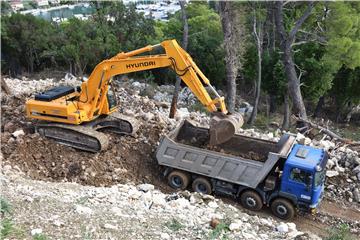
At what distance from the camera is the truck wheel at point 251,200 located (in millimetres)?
9906

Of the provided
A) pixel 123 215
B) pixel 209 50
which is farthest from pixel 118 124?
pixel 209 50

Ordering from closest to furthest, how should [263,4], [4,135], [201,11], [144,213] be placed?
1. [144,213]
2. [4,135]
3. [263,4]
4. [201,11]

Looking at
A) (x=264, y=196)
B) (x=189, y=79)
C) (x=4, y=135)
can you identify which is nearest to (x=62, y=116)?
(x=4, y=135)

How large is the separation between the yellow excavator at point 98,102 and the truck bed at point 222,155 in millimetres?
535

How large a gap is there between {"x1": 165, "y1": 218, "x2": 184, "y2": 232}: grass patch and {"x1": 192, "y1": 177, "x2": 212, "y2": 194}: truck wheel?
9.31 feet

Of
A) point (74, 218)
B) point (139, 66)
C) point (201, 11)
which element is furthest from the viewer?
point (201, 11)

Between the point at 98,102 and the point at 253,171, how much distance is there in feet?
15.6

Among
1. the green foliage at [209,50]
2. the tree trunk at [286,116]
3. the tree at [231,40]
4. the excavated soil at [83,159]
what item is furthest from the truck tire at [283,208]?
the green foliage at [209,50]

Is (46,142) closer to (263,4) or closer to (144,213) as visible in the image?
(144,213)

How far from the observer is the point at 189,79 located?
34.0 ft

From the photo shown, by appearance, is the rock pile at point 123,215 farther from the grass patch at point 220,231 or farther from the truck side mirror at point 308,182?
the truck side mirror at point 308,182

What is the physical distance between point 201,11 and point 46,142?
22918mm

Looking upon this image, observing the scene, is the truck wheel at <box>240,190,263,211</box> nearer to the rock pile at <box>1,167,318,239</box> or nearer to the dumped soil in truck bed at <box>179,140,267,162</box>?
the rock pile at <box>1,167,318,239</box>

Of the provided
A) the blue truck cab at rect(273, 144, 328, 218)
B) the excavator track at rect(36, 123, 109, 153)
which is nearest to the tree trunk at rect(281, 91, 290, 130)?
the blue truck cab at rect(273, 144, 328, 218)
